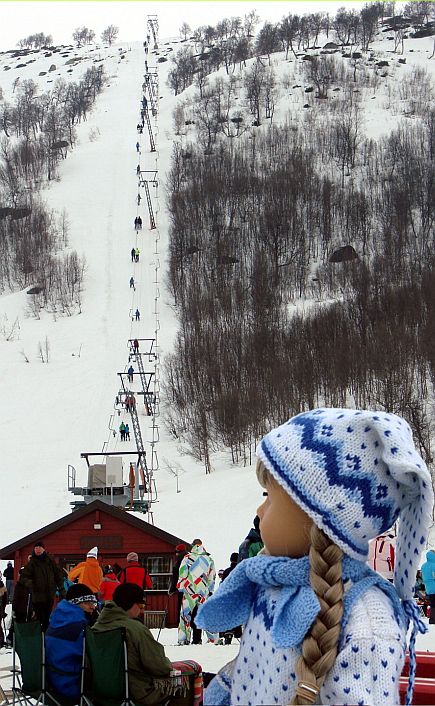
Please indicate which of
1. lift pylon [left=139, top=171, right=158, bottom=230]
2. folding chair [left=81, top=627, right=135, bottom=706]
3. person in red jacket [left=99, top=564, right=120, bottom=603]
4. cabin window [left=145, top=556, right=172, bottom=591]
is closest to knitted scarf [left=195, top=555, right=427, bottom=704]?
folding chair [left=81, top=627, right=135, bottom=706]

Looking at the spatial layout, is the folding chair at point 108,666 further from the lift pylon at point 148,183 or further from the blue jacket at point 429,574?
the lift pylon at point 148,183

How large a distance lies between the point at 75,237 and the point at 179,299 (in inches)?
475

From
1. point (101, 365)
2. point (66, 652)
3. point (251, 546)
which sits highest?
point (66, 652)

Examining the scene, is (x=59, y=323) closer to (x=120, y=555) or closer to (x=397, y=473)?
(x=120, y=555)

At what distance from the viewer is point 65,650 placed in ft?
16.9

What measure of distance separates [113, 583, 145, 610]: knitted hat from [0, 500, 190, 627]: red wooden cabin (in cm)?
813

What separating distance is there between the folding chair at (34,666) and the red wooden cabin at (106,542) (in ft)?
26.9

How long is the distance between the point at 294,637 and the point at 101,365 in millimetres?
37466

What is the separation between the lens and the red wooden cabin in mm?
13695

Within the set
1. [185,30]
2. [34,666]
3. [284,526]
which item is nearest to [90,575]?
[34,666]

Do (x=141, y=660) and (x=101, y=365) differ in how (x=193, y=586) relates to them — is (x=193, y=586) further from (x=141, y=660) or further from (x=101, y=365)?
(x=101, y=365)

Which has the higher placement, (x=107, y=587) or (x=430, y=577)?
(x=107, y=587)

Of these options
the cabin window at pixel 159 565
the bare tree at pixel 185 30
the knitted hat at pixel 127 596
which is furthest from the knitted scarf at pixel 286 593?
the bare tree at pixel 185 30

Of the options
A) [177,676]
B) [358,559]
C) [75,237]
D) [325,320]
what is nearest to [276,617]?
[358,559]
